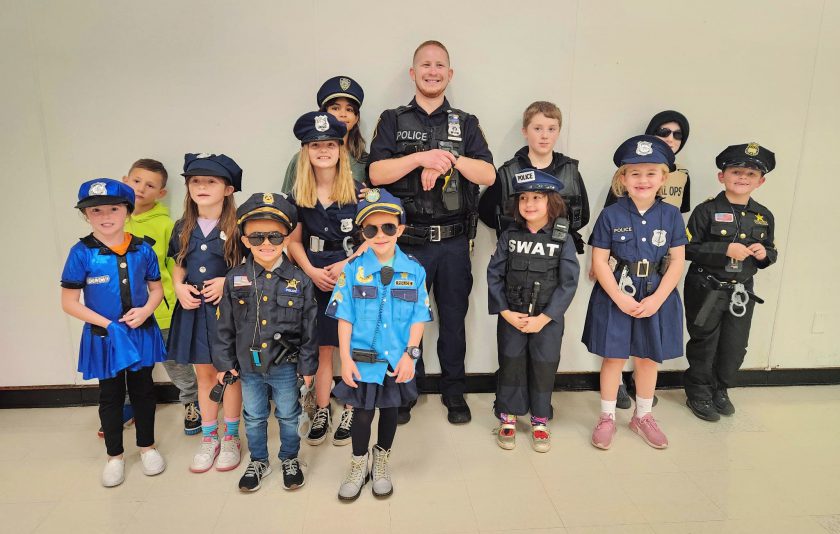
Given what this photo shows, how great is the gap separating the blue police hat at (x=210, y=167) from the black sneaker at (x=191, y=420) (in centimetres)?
140

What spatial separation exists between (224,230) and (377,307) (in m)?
0.88

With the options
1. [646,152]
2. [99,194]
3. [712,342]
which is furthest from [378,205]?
[712,342]

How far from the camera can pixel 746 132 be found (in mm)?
3277

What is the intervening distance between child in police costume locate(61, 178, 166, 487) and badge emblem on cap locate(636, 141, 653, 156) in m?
2.55

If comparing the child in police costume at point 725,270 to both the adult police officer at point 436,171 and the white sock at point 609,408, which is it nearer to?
the white sock at point 609,408

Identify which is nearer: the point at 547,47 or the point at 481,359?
the point at 547,47

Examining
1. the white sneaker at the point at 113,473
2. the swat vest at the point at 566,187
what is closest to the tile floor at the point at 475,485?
the white sneaker at the point at 113,473

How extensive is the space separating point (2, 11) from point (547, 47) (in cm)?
323

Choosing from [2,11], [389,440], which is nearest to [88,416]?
[389,440]

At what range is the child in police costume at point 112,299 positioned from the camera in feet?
7.41

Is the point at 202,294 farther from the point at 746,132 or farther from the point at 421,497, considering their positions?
the point at 746,132

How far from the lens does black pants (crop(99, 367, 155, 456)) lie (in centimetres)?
241

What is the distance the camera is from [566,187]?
114 inches

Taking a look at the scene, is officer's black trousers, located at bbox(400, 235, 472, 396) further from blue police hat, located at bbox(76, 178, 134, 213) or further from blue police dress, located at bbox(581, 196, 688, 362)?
blue police hat, located at bbox(76, 178, 134, 213)
